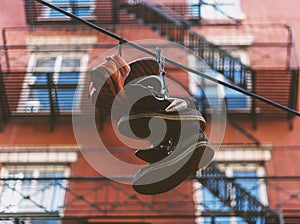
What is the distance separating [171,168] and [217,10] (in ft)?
43.1

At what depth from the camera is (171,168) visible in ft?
15.6

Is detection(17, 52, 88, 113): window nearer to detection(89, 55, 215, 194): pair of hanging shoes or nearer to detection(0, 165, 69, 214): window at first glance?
detection(0, 165, 69, 214): window

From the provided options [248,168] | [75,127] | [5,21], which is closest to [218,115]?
[248,168]

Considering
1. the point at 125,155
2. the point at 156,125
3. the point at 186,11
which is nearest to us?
the point at 156,125

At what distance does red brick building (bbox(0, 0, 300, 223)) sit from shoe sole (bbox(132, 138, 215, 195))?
20.9 feet

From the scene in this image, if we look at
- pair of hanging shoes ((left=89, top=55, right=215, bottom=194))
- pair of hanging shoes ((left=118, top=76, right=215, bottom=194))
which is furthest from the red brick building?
pair of hanging shoes ((left=118, top=76, right=215, bottom=194))

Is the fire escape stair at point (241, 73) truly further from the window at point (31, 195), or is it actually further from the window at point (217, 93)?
the window at point (31, 195)

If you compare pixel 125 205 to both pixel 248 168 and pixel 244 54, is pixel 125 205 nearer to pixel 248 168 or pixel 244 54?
pixel 248 168

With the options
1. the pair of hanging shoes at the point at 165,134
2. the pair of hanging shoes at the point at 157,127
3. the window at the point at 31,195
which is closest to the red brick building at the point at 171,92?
the window at the point at 31,195

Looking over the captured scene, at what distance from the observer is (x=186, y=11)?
17.3 meters

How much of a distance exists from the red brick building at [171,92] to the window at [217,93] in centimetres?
3

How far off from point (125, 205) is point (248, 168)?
291 centimetres

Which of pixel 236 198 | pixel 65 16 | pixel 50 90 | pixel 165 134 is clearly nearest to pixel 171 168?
pixel 165 134

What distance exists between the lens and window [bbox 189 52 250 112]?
47.7ft
